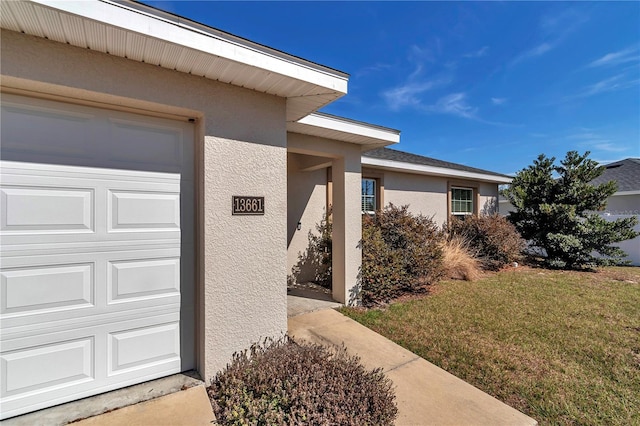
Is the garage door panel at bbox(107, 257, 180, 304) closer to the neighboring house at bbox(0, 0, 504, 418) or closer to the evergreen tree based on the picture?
the neighboring house at bbox(0, 0, 504, 418)

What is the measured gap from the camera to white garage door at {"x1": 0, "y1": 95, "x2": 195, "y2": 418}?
90.5 inches

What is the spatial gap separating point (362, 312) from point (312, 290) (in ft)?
5.11

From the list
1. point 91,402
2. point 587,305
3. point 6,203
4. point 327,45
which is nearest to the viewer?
point 6,203

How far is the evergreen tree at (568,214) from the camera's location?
9.34 meters

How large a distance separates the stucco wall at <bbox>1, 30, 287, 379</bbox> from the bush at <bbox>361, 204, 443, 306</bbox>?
2917 mm

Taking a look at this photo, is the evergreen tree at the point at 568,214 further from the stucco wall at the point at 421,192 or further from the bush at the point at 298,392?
the bush at the point at 298,392

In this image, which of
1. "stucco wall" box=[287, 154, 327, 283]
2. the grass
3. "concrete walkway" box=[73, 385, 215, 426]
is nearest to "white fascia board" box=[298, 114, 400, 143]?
"stucco wall" box=[287, 154, 327, 283]

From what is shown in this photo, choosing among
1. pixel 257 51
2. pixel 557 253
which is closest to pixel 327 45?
pixel 257 51

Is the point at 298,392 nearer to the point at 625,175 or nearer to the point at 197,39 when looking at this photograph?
the point at 197,39

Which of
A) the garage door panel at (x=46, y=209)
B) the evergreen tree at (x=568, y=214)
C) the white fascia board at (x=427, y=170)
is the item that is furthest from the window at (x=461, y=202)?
the garage door panel at (x=46, y=209)

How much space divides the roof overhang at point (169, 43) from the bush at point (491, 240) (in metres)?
8.54

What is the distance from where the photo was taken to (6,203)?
2.26 meters

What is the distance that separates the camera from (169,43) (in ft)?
7.30

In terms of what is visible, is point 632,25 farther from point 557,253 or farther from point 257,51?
point 257,51
